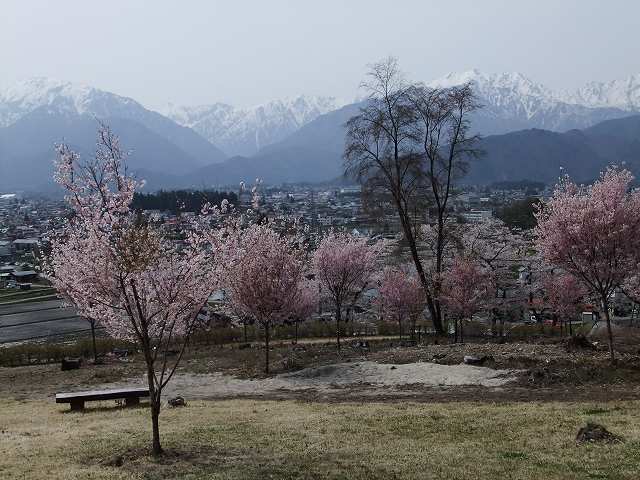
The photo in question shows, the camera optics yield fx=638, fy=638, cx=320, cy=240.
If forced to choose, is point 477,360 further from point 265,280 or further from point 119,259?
point 119,259

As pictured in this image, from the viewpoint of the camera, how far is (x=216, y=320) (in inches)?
2103

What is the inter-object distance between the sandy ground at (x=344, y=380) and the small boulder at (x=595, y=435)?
7519 mm

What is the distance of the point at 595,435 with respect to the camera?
1184 centimetres

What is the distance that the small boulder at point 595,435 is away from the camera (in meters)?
11.7

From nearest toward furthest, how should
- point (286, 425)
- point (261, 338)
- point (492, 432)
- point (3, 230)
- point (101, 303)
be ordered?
point (101, 303) → point (492, 432) → point (286, 425) → point (261, 338) → point (3, 230)

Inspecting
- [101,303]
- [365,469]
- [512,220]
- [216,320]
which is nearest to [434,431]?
[365,469]

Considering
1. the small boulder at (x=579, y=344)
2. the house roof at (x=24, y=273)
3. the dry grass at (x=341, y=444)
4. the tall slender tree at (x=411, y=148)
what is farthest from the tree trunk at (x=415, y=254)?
the house roof at (x=24, y=273)

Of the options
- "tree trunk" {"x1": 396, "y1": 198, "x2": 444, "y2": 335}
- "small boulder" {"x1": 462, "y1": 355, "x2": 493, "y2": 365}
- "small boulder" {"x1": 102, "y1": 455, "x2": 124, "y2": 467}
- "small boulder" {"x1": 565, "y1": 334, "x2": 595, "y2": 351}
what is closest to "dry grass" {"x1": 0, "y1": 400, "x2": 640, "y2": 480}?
"small boulder" {"x1": 102, "y1": 455, "x2": 124, "y2": 467}

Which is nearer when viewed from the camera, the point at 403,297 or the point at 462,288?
the point at 462,288

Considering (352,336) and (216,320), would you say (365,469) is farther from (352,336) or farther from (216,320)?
(216,320)

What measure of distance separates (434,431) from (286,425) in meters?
3.62

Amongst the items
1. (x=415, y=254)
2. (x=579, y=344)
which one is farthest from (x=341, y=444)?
(x=415, y=254)

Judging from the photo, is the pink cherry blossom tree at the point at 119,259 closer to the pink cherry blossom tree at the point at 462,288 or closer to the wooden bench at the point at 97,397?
the wooden bench at the point at 97,397

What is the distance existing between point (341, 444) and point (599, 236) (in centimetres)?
1159
